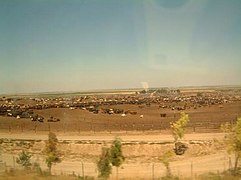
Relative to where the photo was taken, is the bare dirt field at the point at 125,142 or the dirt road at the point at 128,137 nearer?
the bare dirt field at the point at 125,142

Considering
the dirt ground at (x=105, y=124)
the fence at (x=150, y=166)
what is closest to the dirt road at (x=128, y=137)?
the dirt ground at (x=105, y=124)

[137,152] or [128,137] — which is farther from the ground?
[128,137]

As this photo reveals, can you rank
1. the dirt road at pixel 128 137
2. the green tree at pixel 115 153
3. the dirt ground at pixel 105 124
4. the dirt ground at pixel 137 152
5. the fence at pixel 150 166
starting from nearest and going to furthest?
1. the green tree at pixel 115 153
2. the fence at pixel 150 166
3. the dirt ground at pixel 137 152
4. the dirt road at pixel 128 137
5. the dirt ground at pixel 105 124

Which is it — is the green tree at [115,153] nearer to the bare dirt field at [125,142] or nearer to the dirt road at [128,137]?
the bare dirt field at [125,142]

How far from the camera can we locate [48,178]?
14273 mm

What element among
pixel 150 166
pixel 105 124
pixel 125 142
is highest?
pixel 105 124

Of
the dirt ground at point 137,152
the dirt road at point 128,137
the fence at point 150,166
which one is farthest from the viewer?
the dirt road at point 128,137

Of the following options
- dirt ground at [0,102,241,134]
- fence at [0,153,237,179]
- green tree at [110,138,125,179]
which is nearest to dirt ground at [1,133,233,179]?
fence at [0,153,237,179]

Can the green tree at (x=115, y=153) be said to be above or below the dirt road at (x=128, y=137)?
below

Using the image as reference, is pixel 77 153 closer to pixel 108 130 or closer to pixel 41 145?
pixel 41 145

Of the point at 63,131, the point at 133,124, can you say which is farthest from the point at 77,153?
the point at 133,124

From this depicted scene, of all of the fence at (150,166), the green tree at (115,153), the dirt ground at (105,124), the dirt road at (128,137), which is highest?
the dirt ground at (105,124)

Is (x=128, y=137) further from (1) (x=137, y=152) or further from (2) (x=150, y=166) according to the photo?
(2) (x=150, y=166)

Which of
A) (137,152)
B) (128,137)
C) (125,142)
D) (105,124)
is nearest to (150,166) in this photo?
(137,152)
